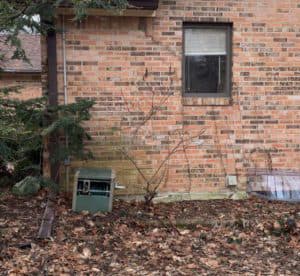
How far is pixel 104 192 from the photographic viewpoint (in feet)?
22.4

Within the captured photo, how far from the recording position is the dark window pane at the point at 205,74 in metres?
7.76

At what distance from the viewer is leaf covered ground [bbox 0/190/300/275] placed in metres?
4.98

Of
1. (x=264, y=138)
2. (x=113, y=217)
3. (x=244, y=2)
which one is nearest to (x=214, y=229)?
(x=113, y=217)

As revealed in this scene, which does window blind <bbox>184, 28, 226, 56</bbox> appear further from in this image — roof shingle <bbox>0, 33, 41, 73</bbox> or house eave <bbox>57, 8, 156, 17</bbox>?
roof shingle <bbox>0, 33, 41, 73</bbox>

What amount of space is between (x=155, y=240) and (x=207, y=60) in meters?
3.28

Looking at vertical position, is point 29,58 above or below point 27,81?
above

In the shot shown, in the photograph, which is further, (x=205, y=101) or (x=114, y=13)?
(x=205, y=101)

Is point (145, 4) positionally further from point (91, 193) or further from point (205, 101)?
point (91, 193)

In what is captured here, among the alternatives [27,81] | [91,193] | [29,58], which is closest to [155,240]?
[91,193]

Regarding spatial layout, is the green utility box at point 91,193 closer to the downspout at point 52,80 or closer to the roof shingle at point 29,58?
the downspout at point 52,80

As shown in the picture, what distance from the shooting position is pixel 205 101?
25.2ft

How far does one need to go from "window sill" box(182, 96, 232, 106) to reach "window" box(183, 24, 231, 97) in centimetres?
11

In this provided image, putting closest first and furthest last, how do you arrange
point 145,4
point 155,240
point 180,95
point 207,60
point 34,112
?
point 155,240 → point 34,112 → point 145,4 → point 180,95 → point 207,60

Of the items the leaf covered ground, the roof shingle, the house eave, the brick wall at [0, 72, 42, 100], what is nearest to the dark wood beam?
the house eave
